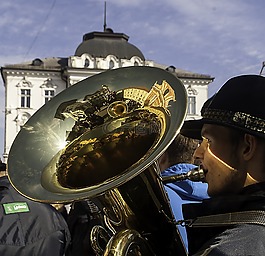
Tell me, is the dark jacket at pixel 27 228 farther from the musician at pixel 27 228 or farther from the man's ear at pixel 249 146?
the man's ear at pixel 249 146

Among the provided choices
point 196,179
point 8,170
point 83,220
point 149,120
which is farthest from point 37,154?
point 83,220

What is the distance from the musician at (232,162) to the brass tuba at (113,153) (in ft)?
0.48

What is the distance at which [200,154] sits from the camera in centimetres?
187

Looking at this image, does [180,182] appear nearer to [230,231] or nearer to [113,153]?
[113,153]

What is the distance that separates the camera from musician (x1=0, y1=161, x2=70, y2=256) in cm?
295

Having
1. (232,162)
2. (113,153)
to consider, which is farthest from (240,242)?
(113,153)

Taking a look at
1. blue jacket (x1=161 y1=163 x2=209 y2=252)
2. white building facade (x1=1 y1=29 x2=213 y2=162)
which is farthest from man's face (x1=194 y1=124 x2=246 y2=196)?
white building facade (x1=1 y1=29 x2=213 y2=162)

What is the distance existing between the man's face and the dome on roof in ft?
124

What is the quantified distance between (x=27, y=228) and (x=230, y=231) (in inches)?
70.0

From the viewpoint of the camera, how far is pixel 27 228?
3029 mm

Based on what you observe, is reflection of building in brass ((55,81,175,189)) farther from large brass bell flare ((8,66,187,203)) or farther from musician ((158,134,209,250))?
musician ((158,134,209,250))

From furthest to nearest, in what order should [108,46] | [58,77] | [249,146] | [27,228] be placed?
[108,46] < [58,77] < [27,228] < [249,146]

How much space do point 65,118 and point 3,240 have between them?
2.96 feet

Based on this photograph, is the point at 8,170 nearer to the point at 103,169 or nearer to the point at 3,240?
the point at 103,169
